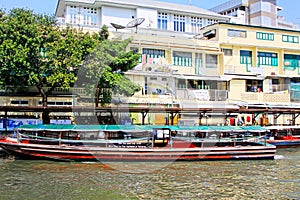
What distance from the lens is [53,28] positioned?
80.1 ft

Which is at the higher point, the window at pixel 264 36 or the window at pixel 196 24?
the window at pixel 196 24

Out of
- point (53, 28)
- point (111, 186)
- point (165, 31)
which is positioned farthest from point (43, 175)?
point (165, 31)

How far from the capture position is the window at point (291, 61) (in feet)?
118

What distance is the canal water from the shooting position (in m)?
12.7

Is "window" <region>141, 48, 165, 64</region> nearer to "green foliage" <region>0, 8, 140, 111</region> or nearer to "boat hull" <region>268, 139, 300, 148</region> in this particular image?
"green foliage" <region>0, 8, 140, 111</region>

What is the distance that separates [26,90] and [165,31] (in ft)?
44.8

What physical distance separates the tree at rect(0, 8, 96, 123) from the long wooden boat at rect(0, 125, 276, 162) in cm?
364

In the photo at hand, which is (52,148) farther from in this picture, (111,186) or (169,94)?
(169,94)

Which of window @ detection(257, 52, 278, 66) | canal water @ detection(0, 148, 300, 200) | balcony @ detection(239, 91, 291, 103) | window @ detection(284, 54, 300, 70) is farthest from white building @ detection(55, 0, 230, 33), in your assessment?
canal water @ detection(0, 148, 300, 200)

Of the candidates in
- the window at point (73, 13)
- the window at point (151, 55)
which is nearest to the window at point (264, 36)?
the window at point (151, 55)

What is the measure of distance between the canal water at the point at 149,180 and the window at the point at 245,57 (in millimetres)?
16020

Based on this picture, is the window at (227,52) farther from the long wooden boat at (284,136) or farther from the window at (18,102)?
the window at (18,102)

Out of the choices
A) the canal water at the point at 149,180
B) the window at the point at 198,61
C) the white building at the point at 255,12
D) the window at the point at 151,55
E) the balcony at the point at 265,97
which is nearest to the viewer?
the canal water at the point at 149,180

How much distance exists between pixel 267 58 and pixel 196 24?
7.56 meters
